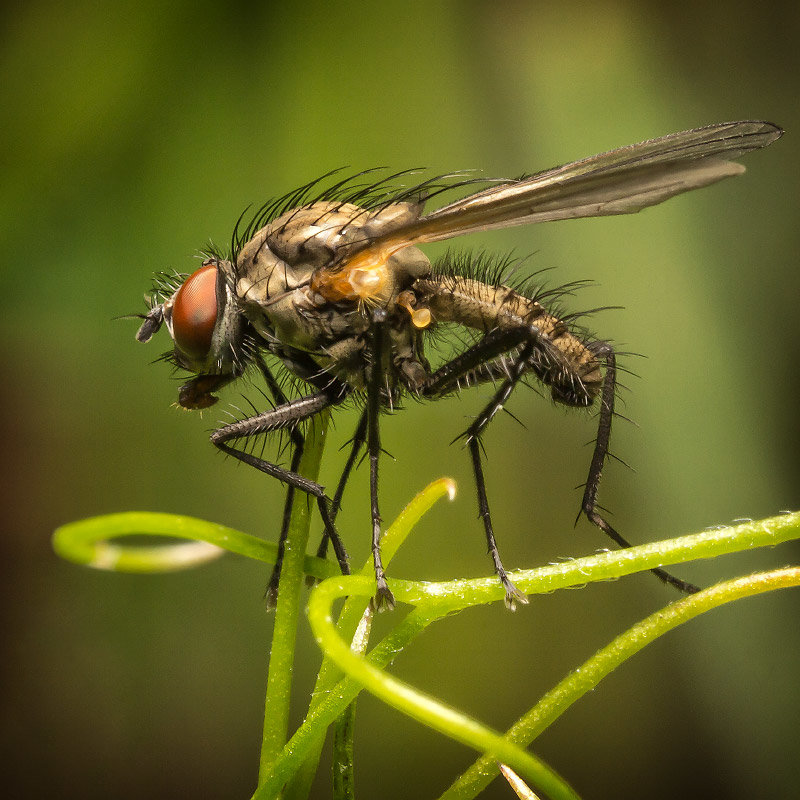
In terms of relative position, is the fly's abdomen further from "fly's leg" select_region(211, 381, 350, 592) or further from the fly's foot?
the fly's foot

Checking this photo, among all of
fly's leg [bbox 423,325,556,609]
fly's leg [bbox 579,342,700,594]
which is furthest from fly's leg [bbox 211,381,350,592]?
fly's leg [bbox 579,342,700,594]

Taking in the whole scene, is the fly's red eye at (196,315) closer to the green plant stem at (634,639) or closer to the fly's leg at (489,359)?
the fly's leg at (489,359)

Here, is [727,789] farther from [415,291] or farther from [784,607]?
[415,291]

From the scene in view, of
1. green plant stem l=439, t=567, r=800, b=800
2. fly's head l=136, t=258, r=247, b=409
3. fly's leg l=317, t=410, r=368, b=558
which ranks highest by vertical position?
fly's head l=136, t=258, r=247, b=409

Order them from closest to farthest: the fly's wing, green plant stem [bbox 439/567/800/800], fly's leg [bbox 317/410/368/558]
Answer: green plant stem [bbox 439/567/800/800], the fly's wing, fly's leg [bbox 317/410/368/558]

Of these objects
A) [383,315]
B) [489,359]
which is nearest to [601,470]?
[489,359]

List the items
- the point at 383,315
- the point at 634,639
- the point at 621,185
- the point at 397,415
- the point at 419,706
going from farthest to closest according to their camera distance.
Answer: the point at 397,415, the point at 383,315, the point at 621,185, the point at 634,639, the point at 419,706

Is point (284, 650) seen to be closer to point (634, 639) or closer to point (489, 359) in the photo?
point (634, 639)
